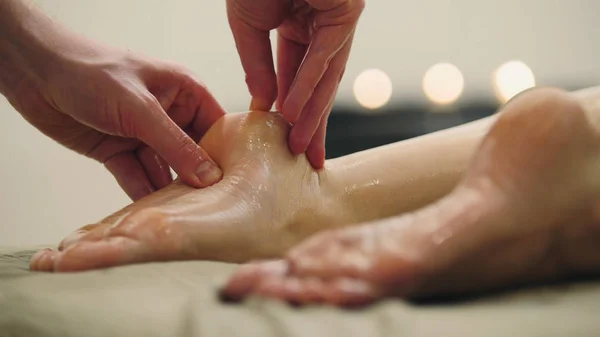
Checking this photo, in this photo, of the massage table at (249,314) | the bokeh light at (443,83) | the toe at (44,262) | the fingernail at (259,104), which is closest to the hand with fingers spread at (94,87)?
the fingernail at (259,104)

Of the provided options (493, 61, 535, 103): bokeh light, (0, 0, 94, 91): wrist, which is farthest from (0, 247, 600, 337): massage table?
(493, 61, 535, 103): bokeh light

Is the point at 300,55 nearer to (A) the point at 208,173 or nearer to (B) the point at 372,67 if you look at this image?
(A) the point at 208,173

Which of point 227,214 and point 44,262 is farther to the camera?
point 227,214

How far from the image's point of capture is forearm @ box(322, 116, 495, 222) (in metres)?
0.88

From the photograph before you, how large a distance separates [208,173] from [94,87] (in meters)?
0.27

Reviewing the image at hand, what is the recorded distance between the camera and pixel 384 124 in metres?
2.64

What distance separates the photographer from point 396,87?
2781mm

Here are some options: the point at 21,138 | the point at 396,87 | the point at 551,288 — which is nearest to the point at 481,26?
the point at 396,87

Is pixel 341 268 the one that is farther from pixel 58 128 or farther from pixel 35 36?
pixel 58 128

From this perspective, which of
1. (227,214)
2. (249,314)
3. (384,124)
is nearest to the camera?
(249,314)

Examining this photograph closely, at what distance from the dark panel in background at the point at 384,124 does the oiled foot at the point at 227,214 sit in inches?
59.7

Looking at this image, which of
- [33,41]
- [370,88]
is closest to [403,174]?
[33,41]

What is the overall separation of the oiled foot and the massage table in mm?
110

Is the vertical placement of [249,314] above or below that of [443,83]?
above
